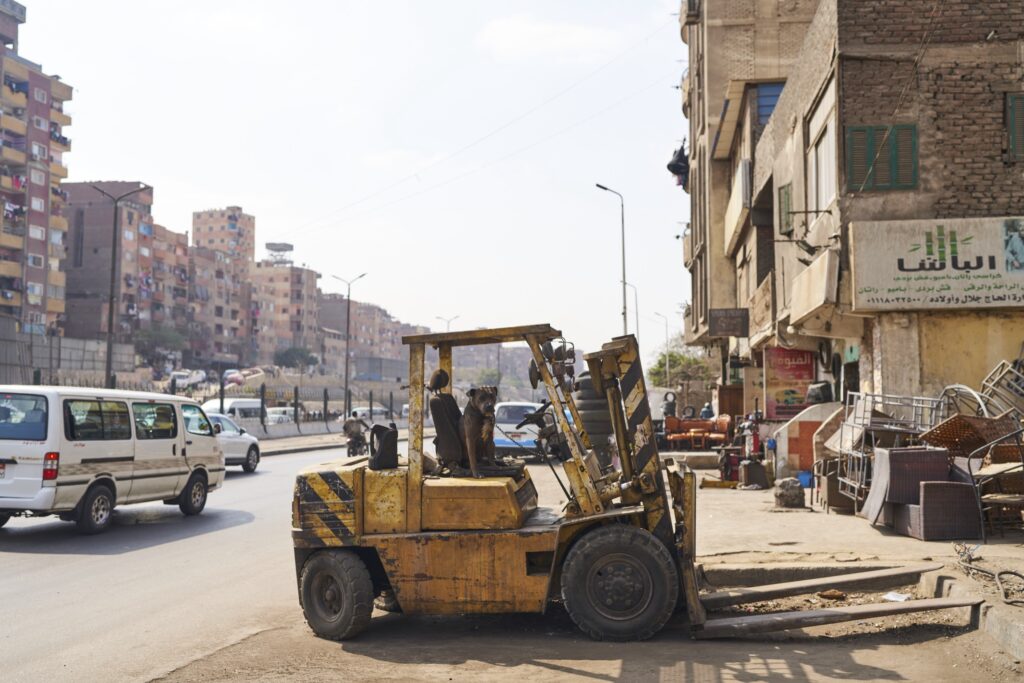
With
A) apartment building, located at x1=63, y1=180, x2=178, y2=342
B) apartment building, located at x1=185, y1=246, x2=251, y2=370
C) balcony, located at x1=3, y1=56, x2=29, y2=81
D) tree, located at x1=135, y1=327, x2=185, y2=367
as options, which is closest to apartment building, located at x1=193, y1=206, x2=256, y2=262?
apartment building, located at x1=185, y1=246, x2=251, y2=370

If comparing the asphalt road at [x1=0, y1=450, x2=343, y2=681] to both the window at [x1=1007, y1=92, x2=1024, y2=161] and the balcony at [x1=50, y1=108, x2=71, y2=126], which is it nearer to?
the window at [x1=1007, y1=92, x2=1024, y2=161]

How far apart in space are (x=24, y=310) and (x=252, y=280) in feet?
251

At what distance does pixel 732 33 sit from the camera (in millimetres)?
34469

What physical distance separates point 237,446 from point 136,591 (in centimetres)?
1548

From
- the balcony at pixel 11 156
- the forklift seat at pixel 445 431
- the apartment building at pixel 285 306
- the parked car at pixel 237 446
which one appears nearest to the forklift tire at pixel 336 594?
the forklift seat at pixel 445 431

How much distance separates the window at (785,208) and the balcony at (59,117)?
85.6 meters

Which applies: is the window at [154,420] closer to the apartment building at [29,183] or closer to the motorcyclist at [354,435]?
the motorcyclist at [354,435]

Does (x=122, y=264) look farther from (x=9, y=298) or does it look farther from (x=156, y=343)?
(x=9, y=298)

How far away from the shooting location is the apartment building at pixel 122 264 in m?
108

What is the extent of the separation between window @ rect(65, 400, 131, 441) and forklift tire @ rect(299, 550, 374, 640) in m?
6.44

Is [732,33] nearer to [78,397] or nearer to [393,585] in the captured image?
[78,397]

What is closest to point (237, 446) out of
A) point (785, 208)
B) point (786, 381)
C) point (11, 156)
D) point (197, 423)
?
point (197, 423)

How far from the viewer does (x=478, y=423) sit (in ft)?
24.7

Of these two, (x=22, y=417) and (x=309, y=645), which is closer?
(x=309, y=645)
